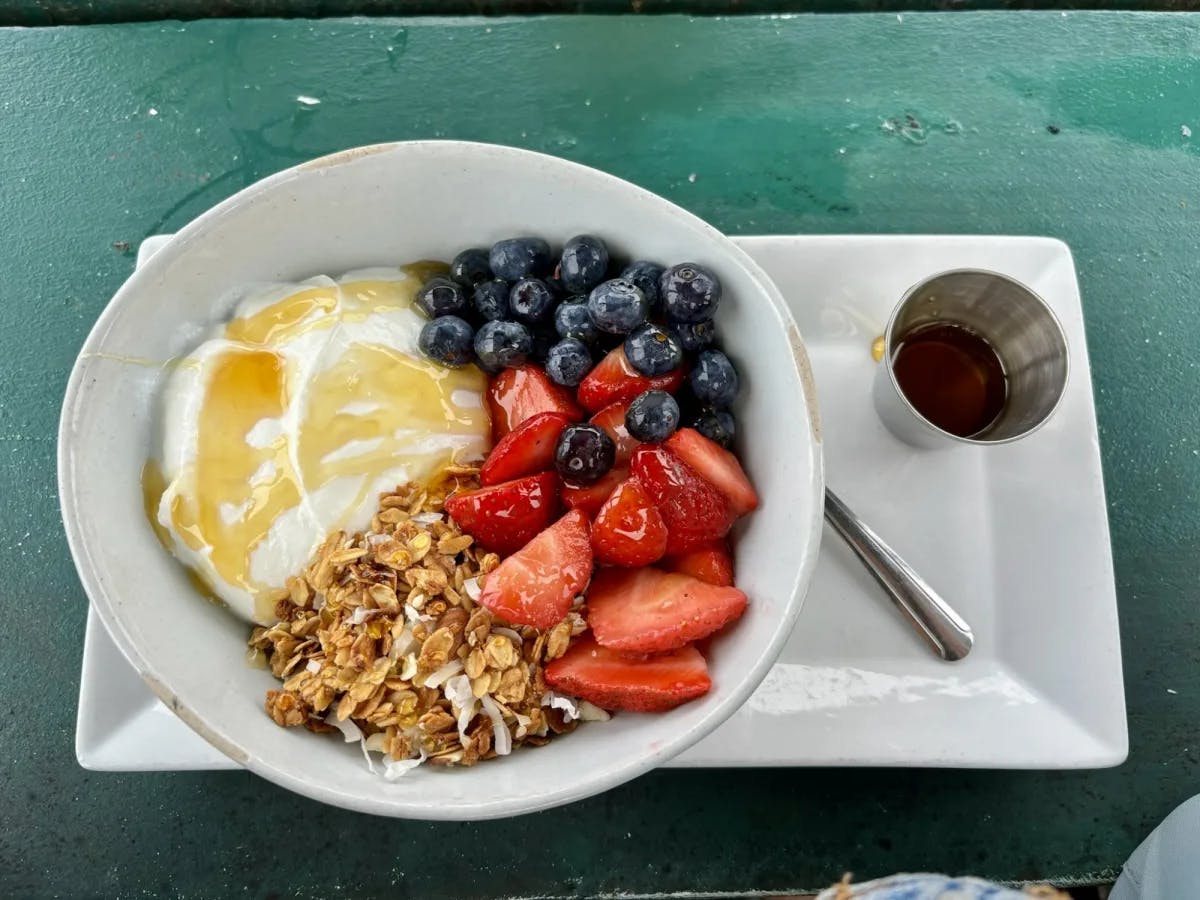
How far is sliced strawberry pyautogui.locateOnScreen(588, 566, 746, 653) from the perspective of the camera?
961mm

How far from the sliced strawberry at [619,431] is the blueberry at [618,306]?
94 millimetres

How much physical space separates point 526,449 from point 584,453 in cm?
8

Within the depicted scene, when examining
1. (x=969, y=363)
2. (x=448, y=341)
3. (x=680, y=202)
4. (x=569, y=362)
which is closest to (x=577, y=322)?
(x=569, y=362)

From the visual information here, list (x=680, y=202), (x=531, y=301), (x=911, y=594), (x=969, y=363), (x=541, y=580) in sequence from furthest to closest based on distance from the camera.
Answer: (x=680, y=202)
(x=969, y=363)
(x=911, y=594)
(x=531, y=301)
(x=541, y=580)

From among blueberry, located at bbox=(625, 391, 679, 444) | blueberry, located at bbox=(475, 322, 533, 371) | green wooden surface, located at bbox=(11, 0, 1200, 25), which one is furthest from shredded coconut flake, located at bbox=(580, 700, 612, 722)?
green wooden surface, located at bbox=(11, 0, 1200, 25)

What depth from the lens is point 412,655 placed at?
100 centimetres

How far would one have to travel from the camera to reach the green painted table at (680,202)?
1294mm

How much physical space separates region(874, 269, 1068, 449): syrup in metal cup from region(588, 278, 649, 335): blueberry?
0.40 meters

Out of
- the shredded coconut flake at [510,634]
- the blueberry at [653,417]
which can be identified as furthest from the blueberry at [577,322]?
the shredded coconut flake at [510,634]

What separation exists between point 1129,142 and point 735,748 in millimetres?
1284

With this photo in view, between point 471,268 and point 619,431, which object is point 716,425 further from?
point 471,268

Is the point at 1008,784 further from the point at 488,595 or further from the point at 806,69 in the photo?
the point at 806,69

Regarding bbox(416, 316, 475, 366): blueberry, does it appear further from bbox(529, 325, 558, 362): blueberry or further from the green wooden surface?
the green wooden surface

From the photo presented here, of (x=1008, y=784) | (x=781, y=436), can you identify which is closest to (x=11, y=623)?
(x=781, y=436)
